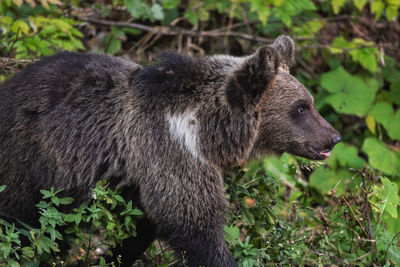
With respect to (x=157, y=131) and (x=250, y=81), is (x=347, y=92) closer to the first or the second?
(x=250, y=81)

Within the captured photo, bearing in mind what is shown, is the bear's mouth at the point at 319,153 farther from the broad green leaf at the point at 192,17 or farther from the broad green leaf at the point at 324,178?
the broad green leaf at the point at 192,17

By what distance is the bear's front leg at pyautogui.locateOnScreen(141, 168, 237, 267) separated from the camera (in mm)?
4242

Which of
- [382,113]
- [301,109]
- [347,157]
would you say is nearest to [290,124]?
[301,109]

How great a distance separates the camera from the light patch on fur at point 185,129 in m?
4.34

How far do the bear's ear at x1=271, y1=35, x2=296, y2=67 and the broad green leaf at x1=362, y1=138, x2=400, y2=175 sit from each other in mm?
2803

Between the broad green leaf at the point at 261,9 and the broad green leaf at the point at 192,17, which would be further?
the broad green leaf at the point at 192,17

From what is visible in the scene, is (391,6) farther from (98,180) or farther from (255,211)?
(98,180)

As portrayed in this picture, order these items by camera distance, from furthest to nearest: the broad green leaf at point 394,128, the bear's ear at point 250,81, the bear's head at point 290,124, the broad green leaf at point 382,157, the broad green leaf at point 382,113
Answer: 1. the broad green leaf at point 382,113
2. the broad green leaf at point 394,128
3. the broad green leaf at point 382,157
4. the bear's head at point 290,124
5. the bear's ear at point 250,81

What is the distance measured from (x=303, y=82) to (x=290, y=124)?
10.4ft

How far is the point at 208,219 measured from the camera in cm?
427

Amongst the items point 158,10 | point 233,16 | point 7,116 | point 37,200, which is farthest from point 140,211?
point 233,16

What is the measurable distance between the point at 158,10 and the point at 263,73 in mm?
3655

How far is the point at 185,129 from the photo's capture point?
436 cm

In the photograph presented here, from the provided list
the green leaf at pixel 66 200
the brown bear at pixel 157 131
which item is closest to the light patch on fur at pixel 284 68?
the brown bear at pixel 157 131
